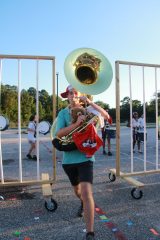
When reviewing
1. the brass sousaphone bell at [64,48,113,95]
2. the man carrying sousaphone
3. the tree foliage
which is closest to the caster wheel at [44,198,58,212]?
the man carrying sousaphone

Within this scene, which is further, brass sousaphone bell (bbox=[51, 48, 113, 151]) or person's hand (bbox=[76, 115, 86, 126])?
brass sousaphone bell (bbox=[51, 48, 113, 151])

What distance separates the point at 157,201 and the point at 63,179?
2.15 metres

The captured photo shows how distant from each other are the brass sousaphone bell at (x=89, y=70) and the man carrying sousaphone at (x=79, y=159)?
14cm

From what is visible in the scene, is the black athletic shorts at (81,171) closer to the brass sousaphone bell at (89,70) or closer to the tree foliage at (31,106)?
the brass sousaphone bell at (89,70)

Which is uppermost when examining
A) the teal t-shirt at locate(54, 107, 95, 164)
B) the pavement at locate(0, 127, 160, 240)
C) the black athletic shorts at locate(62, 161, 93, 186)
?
the teal t-shirt at locate(54, 107, 95, 164)

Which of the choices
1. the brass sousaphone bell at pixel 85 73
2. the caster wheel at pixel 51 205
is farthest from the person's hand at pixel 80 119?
the caster wheel at pixel 51 205

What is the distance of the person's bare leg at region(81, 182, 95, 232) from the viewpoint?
3.10m

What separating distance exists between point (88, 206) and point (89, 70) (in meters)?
1.58

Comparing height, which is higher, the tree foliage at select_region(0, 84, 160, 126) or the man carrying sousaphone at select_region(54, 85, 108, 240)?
the tree foliage at select_region(0, 84, 160, 126)

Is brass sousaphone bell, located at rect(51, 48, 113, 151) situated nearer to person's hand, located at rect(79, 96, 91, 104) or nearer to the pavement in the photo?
person's hand, located at rect(79, 96, 91, 104)

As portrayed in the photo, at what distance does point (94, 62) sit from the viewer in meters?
3.61

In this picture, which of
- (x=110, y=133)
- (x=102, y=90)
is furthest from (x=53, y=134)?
(x=110, y=133)

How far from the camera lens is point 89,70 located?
142 inches

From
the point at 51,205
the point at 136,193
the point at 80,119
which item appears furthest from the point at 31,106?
the point at 80,119
